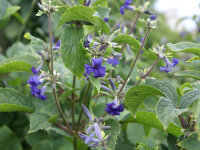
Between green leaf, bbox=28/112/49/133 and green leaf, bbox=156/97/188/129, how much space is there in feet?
2.49

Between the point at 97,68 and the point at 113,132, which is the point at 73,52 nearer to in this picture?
the point at 97,68

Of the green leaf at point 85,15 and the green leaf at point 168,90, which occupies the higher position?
the green leaf at point 85,15

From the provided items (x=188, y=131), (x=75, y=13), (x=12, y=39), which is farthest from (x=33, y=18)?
(x=188, y=131)

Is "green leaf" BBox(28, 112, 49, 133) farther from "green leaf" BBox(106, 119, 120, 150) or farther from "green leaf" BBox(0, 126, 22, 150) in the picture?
"green leaf" BBox(0, 126, 22, 150)

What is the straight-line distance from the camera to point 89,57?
1.38 meters

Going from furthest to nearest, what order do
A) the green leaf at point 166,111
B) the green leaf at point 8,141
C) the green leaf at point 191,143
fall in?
the green leaf at point 8,141 → the green leaf at point 191,143 → the green leaf at point 166,111

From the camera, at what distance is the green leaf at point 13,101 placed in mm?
1673

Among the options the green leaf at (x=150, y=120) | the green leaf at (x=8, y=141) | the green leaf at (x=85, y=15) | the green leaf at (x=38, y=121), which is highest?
the green leaf at (x=85, y=15)

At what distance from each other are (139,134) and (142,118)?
56cm

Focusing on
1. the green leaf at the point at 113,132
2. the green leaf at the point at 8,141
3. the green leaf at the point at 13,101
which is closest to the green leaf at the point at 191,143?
the green leaf at the point at 113,132

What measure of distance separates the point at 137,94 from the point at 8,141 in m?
1.45

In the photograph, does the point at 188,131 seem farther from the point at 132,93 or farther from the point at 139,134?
the point at 139,134

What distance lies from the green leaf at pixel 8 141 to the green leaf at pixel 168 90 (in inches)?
57.7

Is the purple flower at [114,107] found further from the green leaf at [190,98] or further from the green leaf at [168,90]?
the green leaf at [190,98]
